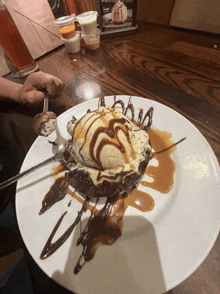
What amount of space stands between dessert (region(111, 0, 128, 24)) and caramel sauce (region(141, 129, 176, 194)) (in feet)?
7.02

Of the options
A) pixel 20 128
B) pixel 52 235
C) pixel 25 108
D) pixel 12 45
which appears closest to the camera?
pixel 52 235

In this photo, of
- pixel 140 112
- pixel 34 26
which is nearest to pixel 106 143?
pixel 140 112

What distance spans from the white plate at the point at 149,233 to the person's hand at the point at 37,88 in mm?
689

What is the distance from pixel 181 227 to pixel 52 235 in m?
0.81

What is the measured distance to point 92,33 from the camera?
7.73 ft

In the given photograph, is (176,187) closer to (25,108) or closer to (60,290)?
(60,290)

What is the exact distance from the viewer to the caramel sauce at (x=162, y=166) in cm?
114

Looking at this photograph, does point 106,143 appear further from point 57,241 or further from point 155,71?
point 155,71

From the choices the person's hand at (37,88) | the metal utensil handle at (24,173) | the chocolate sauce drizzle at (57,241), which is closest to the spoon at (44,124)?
the metal utensil handle at (24,173)

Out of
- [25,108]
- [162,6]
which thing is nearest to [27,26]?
[25,108]

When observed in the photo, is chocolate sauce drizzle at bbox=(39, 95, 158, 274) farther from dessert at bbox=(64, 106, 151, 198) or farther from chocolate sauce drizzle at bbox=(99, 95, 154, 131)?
chocolate sauce drizzle at bbox=(99, 95, 154, 131)

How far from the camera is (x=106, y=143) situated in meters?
1.15

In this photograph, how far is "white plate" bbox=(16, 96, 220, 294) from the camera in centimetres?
79

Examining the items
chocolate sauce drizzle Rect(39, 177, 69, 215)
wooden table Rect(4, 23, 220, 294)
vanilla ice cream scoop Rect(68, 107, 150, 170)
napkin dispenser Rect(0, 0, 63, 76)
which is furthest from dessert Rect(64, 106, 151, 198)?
napkin dispenser Rect(0, 0, 63, 76)
